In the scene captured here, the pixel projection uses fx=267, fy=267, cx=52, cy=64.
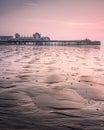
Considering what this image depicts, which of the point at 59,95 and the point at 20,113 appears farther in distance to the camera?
the point at 59,95

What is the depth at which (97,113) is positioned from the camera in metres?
9.95

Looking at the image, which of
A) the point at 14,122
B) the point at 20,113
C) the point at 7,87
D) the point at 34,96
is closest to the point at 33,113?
the point at 20,113

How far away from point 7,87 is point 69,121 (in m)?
6.88

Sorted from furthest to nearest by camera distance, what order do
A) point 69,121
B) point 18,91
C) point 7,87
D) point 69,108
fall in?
1. point 7,87
2. point 18,91
3. point 69,108
4. point 69,121

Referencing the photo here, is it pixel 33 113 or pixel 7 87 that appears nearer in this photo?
pixel 33 113

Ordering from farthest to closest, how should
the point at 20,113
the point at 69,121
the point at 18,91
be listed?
the point at 18,91, the point at 20,113, the point at 69,121

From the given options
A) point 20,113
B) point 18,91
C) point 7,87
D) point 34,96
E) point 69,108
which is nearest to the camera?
point 20,113

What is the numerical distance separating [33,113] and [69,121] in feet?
4.98

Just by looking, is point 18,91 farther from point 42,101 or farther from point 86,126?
point 86,126

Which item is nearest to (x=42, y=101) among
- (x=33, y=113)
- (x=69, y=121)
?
(x=33, y=113)

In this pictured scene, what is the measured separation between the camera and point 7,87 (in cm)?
1496

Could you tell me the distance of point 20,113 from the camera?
9.59m

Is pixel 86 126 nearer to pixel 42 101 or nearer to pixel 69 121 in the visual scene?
pixel 69 121

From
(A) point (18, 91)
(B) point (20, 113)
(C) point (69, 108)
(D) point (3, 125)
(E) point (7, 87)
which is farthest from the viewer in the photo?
(E) point (7, 87)
